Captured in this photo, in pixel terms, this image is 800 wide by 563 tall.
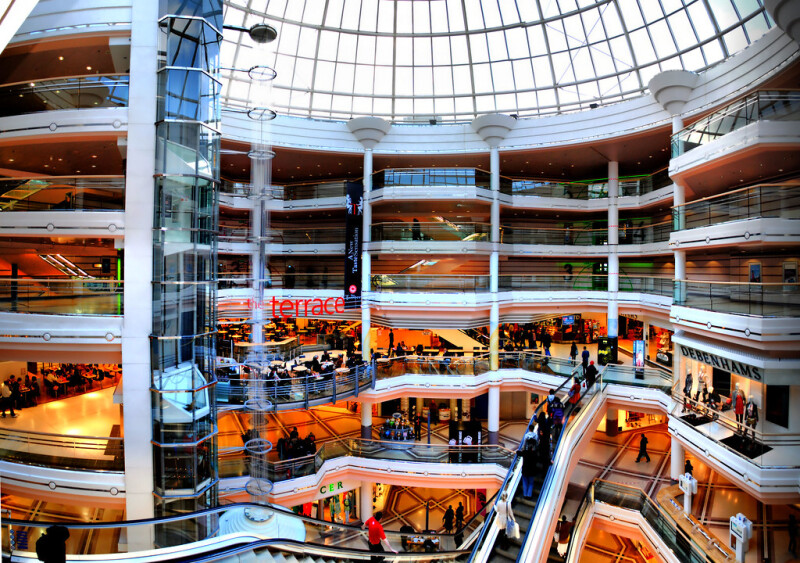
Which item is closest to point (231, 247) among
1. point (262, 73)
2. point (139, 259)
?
point (139, 259)

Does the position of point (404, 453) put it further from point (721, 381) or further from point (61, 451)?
point (721, 381)

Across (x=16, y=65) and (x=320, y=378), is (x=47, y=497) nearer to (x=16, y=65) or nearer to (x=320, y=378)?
(x=320, y=378)

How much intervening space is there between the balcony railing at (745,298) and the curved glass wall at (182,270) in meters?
15.7

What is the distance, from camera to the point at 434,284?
22734 mm

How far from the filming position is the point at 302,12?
2383 centimetres

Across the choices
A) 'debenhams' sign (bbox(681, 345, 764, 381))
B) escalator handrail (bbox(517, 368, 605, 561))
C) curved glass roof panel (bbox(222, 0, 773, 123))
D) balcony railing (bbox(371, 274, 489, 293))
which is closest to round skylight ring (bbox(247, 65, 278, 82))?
curved glass roof panel (bbox(222, 0, 773, 123))

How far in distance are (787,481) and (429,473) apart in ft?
42.8

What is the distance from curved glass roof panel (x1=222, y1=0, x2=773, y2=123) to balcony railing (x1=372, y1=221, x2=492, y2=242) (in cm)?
779

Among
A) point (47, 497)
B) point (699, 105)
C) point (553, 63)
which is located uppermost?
point (553, 63)

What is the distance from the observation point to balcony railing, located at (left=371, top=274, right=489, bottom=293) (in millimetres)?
22688

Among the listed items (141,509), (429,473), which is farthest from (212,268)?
(429,473)

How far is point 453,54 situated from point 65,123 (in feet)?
66.3

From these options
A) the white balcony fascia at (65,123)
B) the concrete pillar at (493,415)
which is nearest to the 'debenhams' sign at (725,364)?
the concrete pillar at (493,415)

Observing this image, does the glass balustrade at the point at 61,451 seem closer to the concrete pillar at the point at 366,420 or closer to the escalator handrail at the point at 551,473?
the escalator handrail at the point at 551,473
